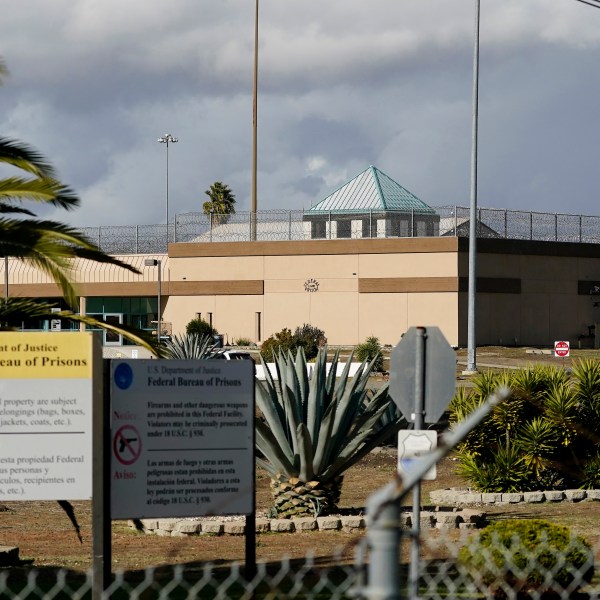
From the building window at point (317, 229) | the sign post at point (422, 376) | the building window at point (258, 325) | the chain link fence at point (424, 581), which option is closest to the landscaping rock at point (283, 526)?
the chain link fence at point (424, 581)

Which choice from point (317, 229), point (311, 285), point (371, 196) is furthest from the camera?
point (371, 196)

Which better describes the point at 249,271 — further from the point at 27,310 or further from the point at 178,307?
the point at 27,310

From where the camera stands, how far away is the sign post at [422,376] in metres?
9.09

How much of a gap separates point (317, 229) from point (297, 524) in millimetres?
55223

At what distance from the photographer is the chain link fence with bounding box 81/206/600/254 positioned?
66.5 m

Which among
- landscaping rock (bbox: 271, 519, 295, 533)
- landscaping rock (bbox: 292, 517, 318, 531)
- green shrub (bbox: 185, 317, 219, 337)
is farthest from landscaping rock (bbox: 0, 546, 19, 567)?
green shrub (bbox: 185, 317, 219, 337)

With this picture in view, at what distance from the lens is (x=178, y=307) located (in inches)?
2857

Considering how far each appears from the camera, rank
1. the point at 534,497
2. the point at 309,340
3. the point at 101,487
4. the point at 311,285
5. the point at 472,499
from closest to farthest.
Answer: the point at 101,487 < the point at 534,497 < the point at 472,499 < the point at 309,340 < the point at 311,285

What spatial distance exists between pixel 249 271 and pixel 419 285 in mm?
10708

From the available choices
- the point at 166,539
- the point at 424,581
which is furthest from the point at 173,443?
the point at 166,539

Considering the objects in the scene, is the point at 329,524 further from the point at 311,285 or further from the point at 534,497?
the point at 311,285

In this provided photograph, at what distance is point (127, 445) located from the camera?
9.20 meters

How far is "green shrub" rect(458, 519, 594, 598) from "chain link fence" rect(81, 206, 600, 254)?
184 feet

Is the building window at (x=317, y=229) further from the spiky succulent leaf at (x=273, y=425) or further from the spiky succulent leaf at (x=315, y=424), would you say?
the spiky succulent leaf at (x=273, y=425)
